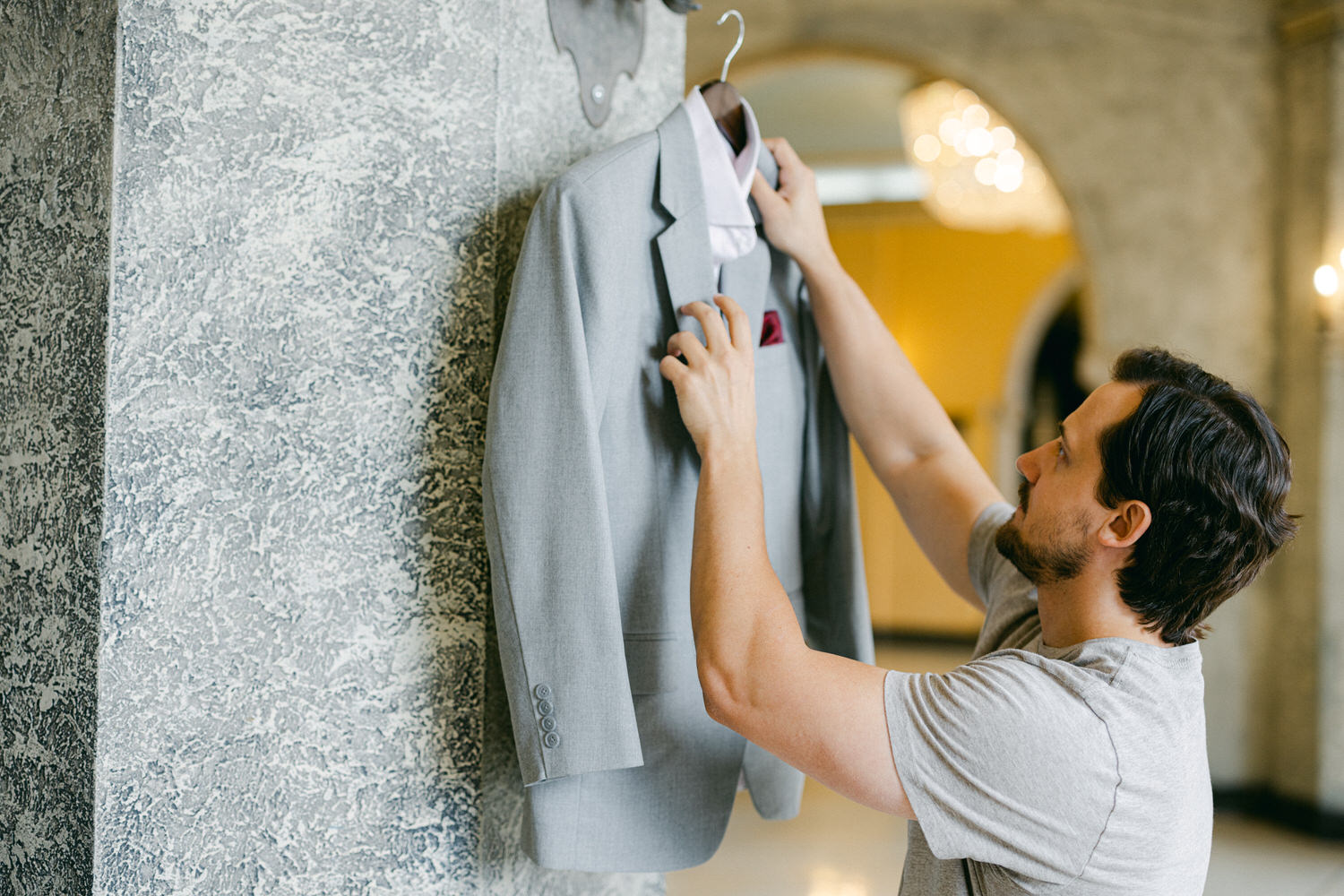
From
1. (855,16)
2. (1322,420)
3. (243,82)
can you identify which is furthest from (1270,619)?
(243,82)

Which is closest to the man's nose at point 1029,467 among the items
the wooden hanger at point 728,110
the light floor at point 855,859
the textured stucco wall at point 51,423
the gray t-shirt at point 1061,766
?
the gray t-shirt at point 1061,766

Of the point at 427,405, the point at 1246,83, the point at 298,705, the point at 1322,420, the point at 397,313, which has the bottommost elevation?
the point at 1322,420

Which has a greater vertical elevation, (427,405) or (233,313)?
(233,313)

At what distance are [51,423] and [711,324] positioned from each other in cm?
75

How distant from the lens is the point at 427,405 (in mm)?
1270

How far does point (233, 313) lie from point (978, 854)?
1.02 m

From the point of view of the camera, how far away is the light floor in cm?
382

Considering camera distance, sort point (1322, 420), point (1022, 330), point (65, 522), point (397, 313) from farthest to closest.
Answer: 1. point (1022, 330)
2. point (1322, 420)
3. point (397, 313)
4. point (65, 522)

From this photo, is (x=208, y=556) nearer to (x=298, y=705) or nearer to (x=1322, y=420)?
(x=298, y=705)

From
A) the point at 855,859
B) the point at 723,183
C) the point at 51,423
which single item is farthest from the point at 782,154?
the point at 855,859

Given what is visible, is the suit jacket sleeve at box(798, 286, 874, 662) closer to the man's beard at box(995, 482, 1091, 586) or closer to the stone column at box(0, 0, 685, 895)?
the man's beard at box(995, 482, 1091, 586)

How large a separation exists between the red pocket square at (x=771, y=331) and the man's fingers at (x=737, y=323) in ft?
0.63

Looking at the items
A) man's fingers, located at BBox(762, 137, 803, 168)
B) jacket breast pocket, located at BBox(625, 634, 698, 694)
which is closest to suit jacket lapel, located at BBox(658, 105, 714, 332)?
man's fingers, located at BBox(762, 137, 803, 168)

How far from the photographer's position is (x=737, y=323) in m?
1.30
